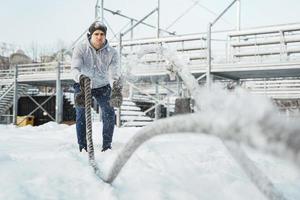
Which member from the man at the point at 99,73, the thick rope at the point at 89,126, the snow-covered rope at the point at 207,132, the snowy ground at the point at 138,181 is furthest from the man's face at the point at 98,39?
the snow-covered rope at the point at 207,132

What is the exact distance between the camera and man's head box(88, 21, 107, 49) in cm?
410

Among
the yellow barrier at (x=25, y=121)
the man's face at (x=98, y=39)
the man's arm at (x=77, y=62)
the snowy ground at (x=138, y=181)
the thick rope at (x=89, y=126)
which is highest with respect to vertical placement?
the man's face at (x=98, y=39)

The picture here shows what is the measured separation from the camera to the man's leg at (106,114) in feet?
14.2

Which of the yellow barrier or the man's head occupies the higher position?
the man's head

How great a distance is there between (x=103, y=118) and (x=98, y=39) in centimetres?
83

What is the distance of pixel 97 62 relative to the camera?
4355 millimetres

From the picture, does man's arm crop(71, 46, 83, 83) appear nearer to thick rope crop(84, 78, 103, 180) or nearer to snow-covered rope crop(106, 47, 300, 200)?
thick rope crop(84, 78, 103, 180)

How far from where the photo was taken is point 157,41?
14102mm

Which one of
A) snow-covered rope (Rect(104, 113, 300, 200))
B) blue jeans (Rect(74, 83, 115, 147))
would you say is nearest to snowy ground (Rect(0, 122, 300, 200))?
snow-covered rope (Rect(104, 113, 300, 200))

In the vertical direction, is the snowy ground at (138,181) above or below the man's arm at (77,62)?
below

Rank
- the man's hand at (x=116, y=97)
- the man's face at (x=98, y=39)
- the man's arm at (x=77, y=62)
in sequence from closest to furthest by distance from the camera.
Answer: the man's arm at (x=77, y=62), the man's face at (x=98, y=39), the man's hand at (x=116, y=97)

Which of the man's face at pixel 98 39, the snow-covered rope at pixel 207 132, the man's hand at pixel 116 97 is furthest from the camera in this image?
the man's hand at pixel 116 97

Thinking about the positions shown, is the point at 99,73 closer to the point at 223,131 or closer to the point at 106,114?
the point at 106,114

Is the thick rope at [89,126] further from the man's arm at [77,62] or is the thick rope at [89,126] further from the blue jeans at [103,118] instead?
the blue jeans at [103,118]
